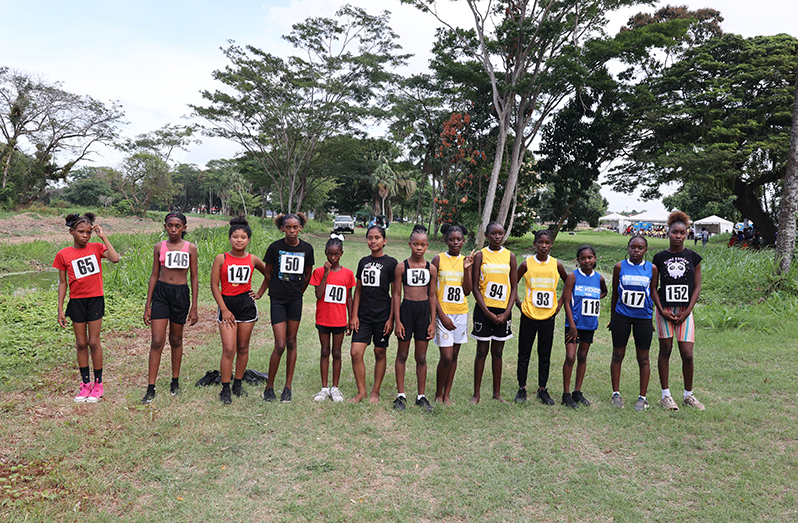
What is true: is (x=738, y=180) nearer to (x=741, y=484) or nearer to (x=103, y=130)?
(x=741, y=484)

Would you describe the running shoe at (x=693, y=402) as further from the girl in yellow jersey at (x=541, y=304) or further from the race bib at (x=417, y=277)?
the race bib at (x=417, y=277)

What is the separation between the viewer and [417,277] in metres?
4.55

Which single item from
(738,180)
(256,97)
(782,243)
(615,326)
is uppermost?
(256,97)

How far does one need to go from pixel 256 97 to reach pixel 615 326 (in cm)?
2146

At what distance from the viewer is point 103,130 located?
1289 inches

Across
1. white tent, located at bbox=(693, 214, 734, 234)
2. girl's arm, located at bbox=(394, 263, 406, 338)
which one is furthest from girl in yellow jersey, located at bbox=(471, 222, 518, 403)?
white tent, located at bbox=(693, 214, 734, 234)

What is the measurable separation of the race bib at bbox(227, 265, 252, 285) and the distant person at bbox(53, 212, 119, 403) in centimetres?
111

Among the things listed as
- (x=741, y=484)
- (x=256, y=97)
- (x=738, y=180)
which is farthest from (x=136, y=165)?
(x=741, y=484)

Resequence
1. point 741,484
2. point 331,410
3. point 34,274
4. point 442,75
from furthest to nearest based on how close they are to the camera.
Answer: point 442,75
point 34,274
point 331,410
point 741,484

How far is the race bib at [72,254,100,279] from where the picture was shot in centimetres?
445

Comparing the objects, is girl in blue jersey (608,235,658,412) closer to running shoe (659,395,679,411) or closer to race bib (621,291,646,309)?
race bib (621,291,646,309)

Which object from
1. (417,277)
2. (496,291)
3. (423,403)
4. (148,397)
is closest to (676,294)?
(496,291)

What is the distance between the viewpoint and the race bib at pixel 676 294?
15.4 feet

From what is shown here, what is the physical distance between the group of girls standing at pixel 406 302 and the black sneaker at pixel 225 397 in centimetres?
1
